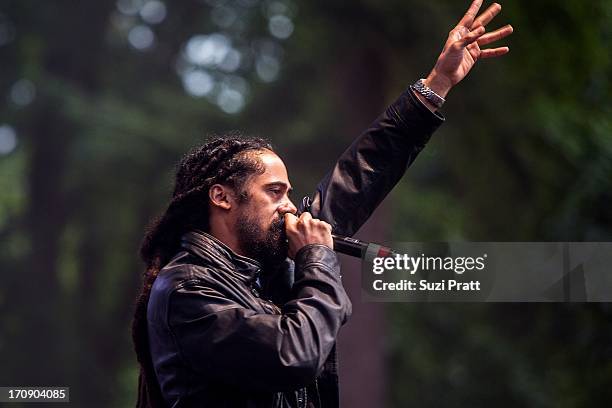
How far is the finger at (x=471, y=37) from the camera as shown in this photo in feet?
9.34

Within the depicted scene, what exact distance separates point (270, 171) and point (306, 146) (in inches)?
315

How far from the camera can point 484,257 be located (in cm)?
590

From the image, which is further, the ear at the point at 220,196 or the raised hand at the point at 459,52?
the raised hand at the point at 459,52

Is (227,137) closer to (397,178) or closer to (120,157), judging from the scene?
(397,178)

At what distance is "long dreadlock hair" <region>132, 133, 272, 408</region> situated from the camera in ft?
8.68

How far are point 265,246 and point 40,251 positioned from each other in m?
9.56

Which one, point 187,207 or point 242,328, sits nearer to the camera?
point 242,328

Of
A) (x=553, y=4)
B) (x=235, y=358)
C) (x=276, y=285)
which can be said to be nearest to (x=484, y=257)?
(x=553, y=4)

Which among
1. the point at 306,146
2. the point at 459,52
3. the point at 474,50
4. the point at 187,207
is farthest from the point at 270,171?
the point at 306,146

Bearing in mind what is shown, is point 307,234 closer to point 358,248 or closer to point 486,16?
point 358,248

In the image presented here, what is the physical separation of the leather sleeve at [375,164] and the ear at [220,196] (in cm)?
34

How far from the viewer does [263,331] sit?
2.28 metres

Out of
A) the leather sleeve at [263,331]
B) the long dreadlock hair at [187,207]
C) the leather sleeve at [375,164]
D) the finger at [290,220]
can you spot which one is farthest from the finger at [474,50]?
the leather sleeve at [263,331]

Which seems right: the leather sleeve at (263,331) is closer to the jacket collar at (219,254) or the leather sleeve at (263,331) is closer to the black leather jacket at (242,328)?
the black leather jacket at (242,328)
